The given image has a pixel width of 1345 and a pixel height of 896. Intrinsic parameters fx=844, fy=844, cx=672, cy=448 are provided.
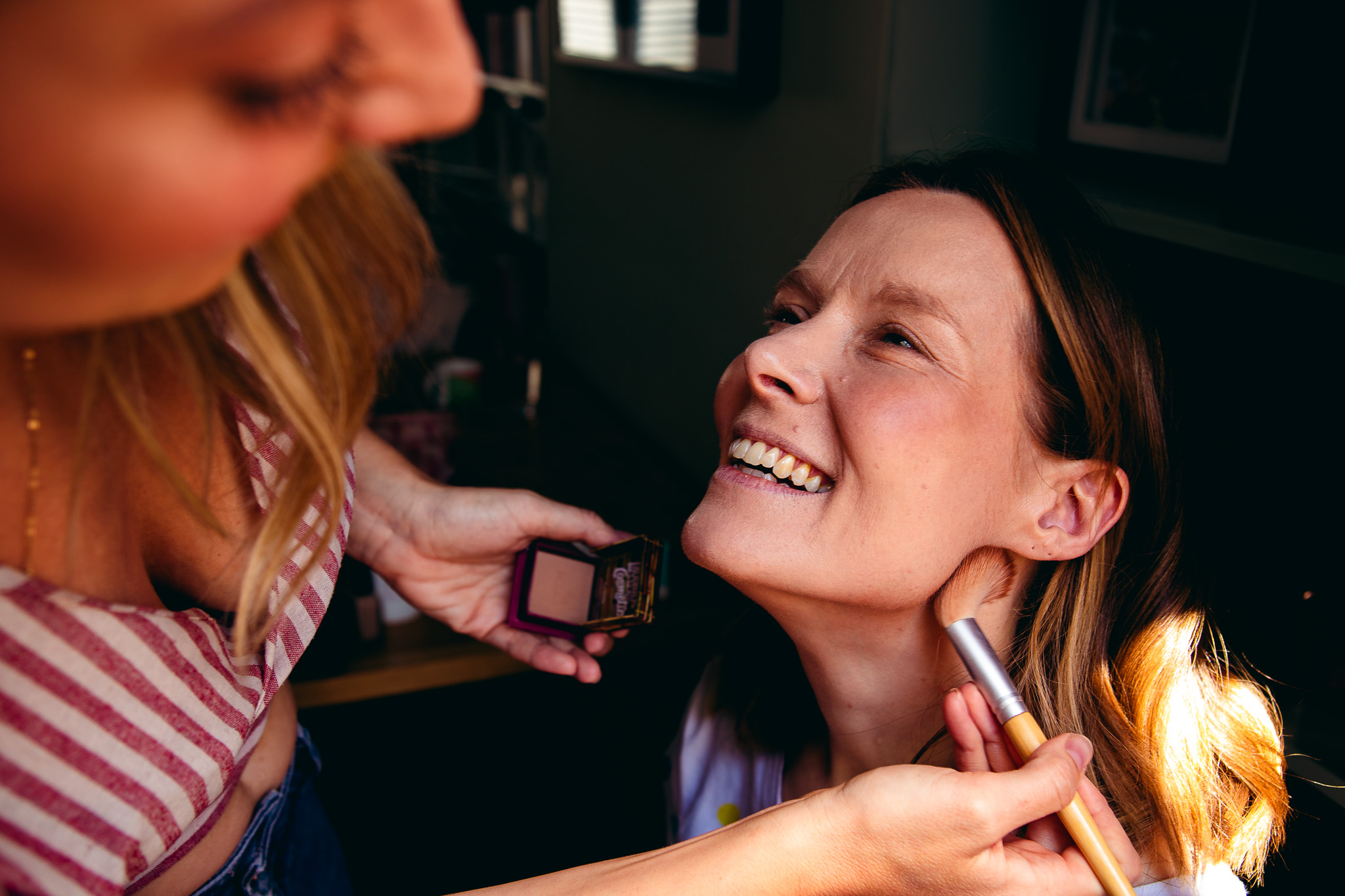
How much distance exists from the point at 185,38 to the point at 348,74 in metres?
0.07

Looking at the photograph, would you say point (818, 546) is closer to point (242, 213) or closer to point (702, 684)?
point (702, 684)

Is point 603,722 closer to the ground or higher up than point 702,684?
closer to the ground

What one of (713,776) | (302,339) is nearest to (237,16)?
(302,339)

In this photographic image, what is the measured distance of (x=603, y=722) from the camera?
2.01 m

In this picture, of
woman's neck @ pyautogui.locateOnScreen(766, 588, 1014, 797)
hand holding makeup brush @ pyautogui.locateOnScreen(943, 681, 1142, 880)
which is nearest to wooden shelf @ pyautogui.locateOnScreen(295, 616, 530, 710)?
woman's neck @ pyautogui.locateOnScreen(766, 588, 1014, 797)

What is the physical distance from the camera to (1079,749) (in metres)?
0.78

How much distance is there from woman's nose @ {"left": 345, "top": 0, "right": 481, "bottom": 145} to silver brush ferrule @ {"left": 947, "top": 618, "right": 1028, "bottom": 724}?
715 mm

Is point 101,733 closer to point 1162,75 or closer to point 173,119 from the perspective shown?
point 173,119

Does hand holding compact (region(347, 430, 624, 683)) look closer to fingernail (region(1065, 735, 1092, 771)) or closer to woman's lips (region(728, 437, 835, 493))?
woman's lips (region(728, 437, 835, 493))

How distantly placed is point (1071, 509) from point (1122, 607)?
15cm

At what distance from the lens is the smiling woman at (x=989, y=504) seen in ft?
3.01

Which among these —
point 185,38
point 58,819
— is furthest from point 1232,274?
point 58,819

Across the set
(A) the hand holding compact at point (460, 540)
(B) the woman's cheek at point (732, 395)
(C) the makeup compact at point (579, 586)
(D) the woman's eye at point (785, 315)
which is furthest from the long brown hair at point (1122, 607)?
(A) the hand holding compact at point (460, 540)

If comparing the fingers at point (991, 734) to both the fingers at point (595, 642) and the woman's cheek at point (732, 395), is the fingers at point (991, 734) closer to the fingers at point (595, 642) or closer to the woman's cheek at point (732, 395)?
the woman's cheek at point (732, 395)
